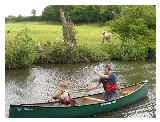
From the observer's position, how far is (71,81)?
1348cm

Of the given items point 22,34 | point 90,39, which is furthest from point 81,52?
point 22,34

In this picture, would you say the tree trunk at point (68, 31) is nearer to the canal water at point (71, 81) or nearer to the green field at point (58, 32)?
the green field at point (58, 32)

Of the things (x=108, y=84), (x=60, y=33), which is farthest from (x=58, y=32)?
(x=108, y=84)

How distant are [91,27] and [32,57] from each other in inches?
64.0

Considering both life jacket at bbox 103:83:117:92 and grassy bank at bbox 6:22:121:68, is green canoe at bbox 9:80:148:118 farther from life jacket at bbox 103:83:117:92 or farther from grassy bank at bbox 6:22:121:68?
grassy bank at bbox 6:22:121:68

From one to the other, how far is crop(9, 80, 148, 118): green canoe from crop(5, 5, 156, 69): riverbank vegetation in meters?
2.91

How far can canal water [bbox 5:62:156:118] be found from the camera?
1202 cm

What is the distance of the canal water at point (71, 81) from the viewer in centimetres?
1202


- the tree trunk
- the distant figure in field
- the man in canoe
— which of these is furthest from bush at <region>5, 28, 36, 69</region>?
the man in canoe

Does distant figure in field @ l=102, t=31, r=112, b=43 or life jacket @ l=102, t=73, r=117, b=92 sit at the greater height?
distant figure in field @ l=102, t=31, r=112, b=43

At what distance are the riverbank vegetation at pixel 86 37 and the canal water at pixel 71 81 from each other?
0.28 m

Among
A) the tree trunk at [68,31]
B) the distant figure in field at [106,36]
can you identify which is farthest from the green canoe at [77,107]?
the distant figure in field at [106,36]

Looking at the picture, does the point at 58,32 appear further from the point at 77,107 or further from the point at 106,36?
A: the point at 77,107
